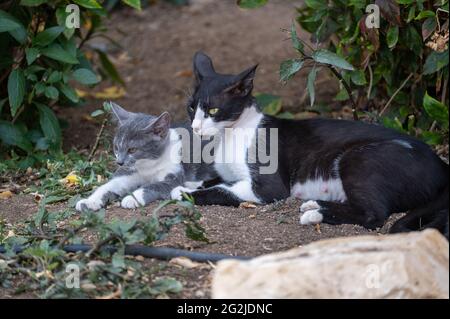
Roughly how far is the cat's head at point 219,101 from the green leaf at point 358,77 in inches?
37.2

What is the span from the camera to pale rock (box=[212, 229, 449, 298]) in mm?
3127

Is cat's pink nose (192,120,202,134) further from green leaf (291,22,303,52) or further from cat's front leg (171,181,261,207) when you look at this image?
green leaf (291,22,303,52)

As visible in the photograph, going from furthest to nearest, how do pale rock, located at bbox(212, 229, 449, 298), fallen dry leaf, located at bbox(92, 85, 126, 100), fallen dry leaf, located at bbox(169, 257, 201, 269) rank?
1. fallen dry leaf, located at bbox(92, 85, 126, 100)
2. fallen dry leaf, located at bbox(169, 257, 201, 269)
3. pale rock, located at bbox(212, 229, 449, 298)

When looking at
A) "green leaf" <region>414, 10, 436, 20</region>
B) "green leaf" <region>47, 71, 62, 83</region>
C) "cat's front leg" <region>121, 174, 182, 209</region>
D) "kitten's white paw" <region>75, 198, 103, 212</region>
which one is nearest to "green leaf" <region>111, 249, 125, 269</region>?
"cat's front leg" <region>121, 174, 182, 209</region>

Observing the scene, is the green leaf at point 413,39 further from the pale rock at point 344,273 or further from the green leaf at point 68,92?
the pale rock at point 344,273

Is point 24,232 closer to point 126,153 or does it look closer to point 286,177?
point 126,153

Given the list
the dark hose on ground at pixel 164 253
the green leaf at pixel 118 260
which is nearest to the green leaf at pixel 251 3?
the dark hose on ground at pixel 164 253

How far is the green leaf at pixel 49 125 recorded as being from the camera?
→ 6.03 meters

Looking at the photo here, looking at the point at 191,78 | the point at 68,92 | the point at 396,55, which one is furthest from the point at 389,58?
the point at 191,78

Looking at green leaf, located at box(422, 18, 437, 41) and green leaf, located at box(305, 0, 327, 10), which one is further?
green leaf, located at box(305, 0, 327, 10)

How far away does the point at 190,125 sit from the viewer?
5246 mm

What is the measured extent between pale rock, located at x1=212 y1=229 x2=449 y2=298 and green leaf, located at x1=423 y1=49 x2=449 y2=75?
2.23 m

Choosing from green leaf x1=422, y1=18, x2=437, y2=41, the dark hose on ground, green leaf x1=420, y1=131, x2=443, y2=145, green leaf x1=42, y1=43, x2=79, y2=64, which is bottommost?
green leaf x1=420, y1=131, x2=443, y2=145

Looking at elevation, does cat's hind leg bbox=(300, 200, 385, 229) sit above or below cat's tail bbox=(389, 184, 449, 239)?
below
